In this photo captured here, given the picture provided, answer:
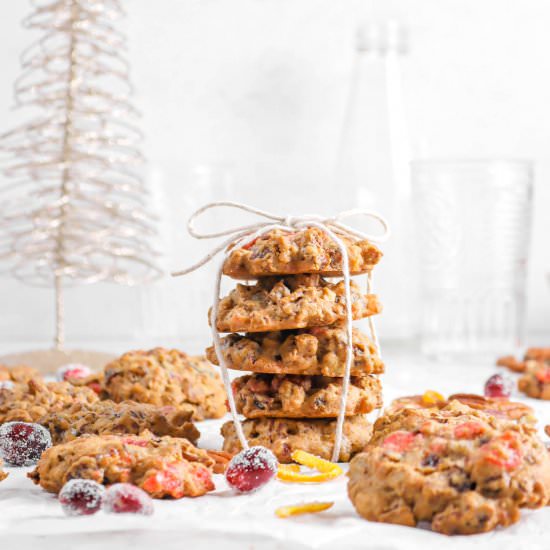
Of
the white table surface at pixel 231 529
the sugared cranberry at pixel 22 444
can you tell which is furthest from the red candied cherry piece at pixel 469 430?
the sugared cranberry at pixel 22 444

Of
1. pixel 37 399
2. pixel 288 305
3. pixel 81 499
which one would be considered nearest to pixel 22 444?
pixel 37 399

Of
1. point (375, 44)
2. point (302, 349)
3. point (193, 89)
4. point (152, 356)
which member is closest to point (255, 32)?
point (193, 89)

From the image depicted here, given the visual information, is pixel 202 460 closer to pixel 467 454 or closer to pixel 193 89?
pixel 467 454

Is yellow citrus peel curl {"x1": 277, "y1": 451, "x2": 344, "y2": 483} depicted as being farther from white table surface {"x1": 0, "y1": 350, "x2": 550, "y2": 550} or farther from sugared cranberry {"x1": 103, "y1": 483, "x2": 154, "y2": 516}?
sugared cranberry {"x1": 103, "y1": 483, "x2": 154, "y2": 516}

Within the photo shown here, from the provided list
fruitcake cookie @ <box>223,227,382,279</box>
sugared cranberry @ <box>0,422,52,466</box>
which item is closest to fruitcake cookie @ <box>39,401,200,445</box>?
sugared cranberry @ <box>0,422,52,466</box>

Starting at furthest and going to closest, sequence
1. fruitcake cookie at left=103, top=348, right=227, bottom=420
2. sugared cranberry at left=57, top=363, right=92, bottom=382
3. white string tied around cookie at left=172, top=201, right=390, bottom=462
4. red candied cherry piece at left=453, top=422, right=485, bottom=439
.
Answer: sugared cranberry at left=57, top=363, right=92, bottom=382 < fruitcake cookie at left=103, top=348, right=227, bottom=420 < white string tied around cookie at left=172, top=201, right=390, bottom=462 < red candied cherry piece at left=453, top=422, right=485, bottom=439
